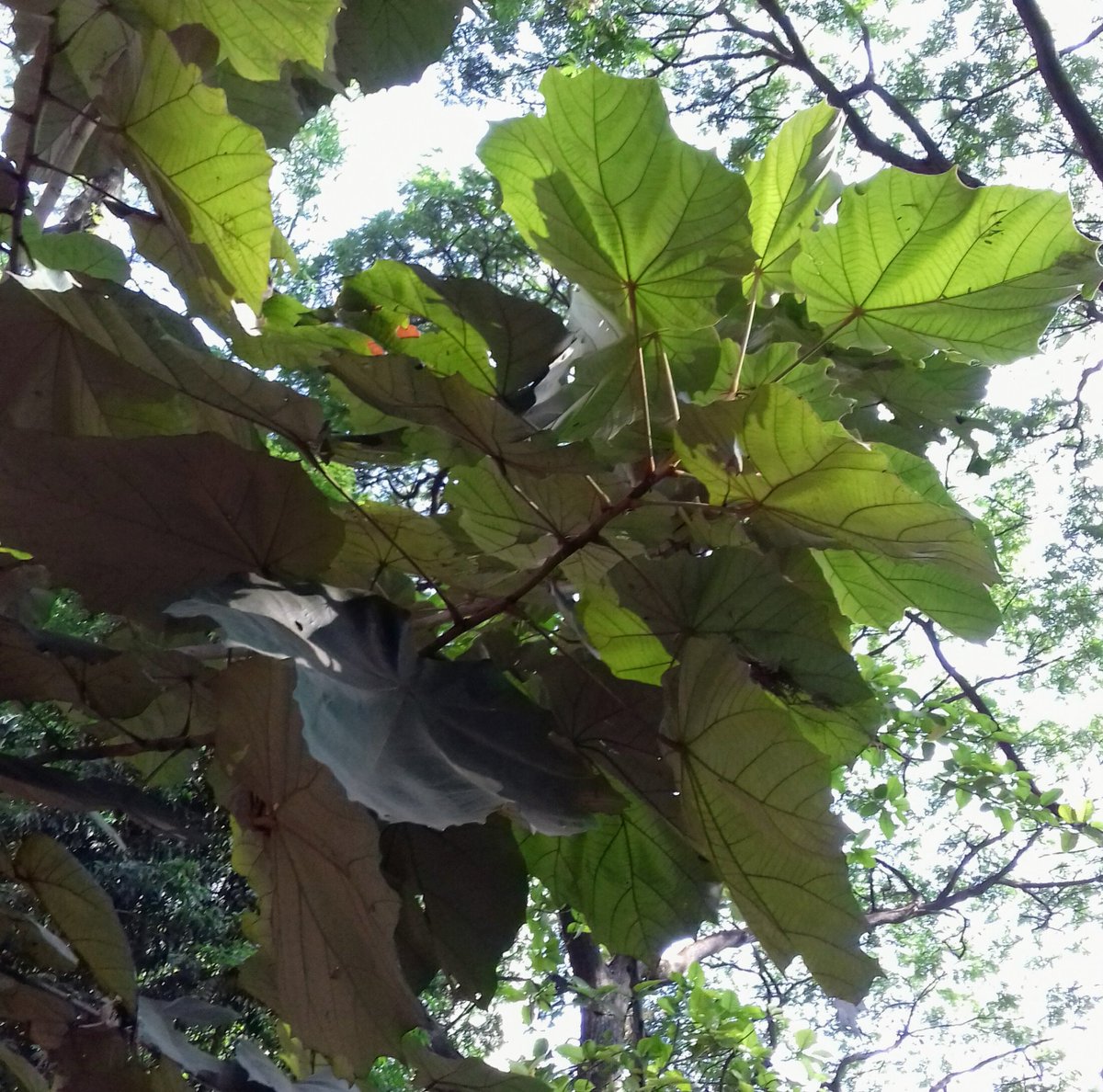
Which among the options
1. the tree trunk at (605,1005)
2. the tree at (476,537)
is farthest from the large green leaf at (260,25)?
the tree trunk at (605,1005)

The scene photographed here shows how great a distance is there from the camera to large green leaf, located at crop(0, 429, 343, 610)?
384 millimetres

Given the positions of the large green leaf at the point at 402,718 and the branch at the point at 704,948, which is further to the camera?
the branch at the point at 704,948

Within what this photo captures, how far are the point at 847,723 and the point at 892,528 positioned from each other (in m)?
0.15

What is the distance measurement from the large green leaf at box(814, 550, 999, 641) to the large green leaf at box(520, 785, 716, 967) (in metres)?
0.19

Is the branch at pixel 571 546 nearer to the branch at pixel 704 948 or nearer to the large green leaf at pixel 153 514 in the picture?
the large green leaf at pixel 153 514

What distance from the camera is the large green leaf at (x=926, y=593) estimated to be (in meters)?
0.54

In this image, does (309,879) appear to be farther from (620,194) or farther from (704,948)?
(704,948)

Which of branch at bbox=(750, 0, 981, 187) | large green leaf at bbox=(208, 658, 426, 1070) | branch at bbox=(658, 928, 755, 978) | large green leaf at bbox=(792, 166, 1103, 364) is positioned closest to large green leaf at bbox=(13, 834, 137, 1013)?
large green leaf at bbox=(208, 658, 426, 1070)

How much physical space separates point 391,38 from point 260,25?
30 cm

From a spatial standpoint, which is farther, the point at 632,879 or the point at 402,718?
the point at 632,879

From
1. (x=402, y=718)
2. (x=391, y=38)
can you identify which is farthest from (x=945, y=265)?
(x=391, y=38)

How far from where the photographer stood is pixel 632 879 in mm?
558

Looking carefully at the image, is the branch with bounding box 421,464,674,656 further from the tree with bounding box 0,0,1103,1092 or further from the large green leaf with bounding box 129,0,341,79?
the large green leaf with bounding box 129,0,341,79

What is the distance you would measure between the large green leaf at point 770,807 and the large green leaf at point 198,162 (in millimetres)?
280
